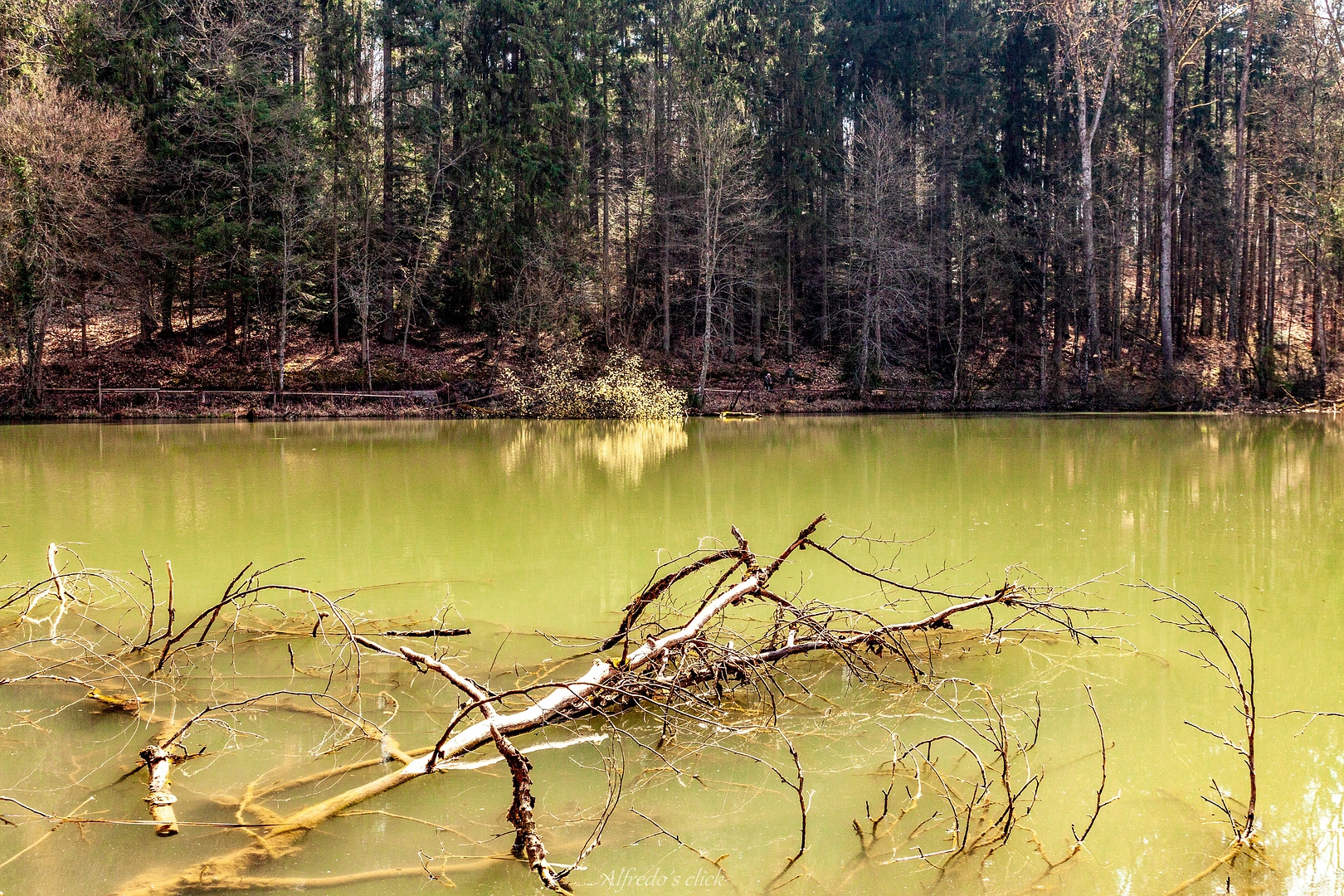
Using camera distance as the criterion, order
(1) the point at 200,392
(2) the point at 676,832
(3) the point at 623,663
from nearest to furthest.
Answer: (2) the point at 676,832
(3) the point at 623,663
(1) the point at 200,392

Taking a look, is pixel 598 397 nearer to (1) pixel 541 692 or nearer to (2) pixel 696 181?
(2) pixel 696 181

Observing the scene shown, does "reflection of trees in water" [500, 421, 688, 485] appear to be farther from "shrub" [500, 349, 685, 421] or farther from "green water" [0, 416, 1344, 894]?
"shrub" [500, 349, 685, 421]

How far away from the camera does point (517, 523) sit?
9.84m

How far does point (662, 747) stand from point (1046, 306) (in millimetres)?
33311

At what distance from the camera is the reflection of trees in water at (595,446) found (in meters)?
15.3

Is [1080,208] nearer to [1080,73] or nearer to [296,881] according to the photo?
[1080,73]

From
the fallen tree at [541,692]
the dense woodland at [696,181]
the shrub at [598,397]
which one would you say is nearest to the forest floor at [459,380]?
the dense woodland at [696,181]

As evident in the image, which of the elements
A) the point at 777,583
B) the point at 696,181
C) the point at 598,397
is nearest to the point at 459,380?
the point at 598,397

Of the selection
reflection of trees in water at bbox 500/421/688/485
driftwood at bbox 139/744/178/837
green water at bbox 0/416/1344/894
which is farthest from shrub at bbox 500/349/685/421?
→ driftwood at bbox 139/744/178/837

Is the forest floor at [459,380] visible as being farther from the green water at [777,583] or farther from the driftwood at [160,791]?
the driftwood at [160,791]

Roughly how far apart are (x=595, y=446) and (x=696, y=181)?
16197 mm

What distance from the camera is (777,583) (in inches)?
279

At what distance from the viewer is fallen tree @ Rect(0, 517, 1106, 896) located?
317 centimetres

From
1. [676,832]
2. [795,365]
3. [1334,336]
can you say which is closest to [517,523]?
[676,832]
